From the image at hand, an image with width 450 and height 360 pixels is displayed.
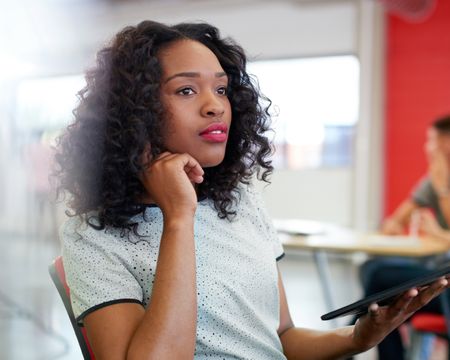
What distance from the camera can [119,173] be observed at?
0.97 metres

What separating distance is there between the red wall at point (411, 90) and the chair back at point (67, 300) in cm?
500

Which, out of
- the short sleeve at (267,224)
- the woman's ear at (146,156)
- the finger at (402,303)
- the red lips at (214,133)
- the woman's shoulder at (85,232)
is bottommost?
the finger at (402,303)

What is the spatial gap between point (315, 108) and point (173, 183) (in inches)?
205

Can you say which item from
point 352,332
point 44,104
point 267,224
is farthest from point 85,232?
point 44,104

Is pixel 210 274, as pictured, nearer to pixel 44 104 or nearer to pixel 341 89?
pixel 44 104

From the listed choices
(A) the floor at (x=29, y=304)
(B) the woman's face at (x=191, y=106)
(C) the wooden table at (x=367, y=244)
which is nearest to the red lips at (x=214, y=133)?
(B) the woman's face at (x=191, y=106)

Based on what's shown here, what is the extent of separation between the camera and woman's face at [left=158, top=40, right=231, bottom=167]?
97cm

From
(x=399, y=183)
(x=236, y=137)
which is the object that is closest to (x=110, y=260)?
(x=236, y=137)

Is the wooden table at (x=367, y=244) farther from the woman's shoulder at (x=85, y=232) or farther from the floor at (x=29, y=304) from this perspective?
the woman's shoulder at (x=85, y=232)

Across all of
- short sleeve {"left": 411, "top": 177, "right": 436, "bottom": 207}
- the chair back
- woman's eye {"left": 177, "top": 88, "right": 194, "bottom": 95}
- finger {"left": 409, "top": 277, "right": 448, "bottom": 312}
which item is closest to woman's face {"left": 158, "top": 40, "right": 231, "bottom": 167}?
woman's eye {"left": 177, "top": 88, "right": 194, "bottom": 95}

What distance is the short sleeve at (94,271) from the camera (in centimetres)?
87

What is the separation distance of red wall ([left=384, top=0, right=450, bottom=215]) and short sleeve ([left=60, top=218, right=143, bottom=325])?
5038mm

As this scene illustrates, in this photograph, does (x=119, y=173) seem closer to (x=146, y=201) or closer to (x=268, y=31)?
(x=146, y=201)

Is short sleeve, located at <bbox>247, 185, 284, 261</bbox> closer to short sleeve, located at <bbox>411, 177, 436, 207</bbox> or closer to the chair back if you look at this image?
the chair back
